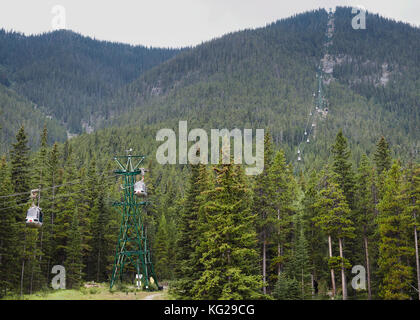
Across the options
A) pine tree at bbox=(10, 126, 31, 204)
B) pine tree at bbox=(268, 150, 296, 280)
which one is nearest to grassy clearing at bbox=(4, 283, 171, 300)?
pine tree at bbox=(10, 126, 31, 204)

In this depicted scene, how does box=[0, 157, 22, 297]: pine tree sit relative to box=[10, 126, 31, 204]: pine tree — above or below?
below

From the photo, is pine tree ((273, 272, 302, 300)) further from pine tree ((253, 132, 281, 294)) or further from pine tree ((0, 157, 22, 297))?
pine tree ((0, 157, 22, 297))

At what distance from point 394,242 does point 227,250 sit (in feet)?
51.7

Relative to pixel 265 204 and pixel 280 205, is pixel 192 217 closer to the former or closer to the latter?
pixel 265 204

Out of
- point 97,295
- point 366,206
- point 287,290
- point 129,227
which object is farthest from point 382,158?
point 97,295

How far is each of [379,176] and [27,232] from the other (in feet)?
118

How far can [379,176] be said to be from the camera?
4669 cm

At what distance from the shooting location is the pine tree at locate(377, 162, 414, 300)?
3634 centimetres

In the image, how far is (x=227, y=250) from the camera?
105 ft

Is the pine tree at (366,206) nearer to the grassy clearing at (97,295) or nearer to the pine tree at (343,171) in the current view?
the pine tree at (343,171)

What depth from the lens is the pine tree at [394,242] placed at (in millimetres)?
36344

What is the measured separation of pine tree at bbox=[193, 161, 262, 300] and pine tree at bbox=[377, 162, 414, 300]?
1163 centimetres
